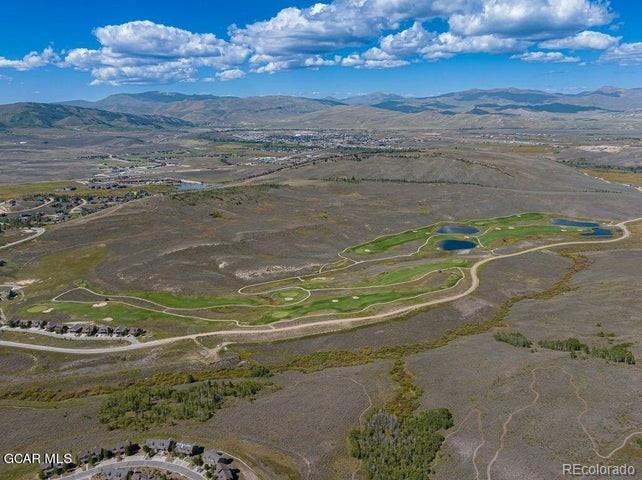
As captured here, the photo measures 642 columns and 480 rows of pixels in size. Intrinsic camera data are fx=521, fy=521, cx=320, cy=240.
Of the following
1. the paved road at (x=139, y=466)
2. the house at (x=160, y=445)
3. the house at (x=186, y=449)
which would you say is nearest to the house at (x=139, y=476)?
the paved road at (x=139, y=466)

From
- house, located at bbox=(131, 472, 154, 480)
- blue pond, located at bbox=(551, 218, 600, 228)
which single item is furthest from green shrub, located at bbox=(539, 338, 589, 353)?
blue pond, located at bbox=(551, 218, 600, 228)

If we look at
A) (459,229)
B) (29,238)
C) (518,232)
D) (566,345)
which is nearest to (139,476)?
(566,345)

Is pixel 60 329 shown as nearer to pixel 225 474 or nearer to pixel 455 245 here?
pixel 225 474

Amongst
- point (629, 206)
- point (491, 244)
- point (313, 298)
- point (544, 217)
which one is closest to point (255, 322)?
point (313, 298)

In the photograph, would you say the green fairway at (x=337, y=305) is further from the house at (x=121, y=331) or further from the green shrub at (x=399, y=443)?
the green shrub at (x=399, y=443)

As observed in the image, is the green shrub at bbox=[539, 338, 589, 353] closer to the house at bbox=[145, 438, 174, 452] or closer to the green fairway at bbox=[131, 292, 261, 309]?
the green fairway at bbox=[131, 292, 261, 309]

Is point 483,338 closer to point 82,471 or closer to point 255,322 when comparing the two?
point 255,322
